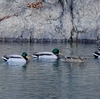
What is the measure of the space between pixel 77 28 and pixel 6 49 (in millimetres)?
9259

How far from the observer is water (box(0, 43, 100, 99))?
2236 cm

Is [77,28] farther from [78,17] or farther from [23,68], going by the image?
[23,68]

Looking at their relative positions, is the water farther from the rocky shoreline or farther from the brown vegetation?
the brown vegetation

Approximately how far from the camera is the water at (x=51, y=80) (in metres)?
22.4

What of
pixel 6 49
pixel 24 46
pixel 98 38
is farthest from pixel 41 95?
pixel 98 38

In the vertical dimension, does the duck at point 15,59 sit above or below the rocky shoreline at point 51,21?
below

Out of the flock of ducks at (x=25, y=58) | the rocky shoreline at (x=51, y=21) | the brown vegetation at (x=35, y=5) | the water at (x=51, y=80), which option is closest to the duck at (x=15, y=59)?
the flock of ducks at (x=25, y=58)

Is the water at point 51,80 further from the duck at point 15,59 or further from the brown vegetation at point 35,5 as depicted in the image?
the brown vegetation at point 35,5

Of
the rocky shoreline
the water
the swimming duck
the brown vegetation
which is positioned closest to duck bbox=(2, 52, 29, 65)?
the water

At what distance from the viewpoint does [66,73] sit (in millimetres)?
28047

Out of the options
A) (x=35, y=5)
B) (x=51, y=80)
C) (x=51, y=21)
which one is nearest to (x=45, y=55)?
(x=51, y=80)

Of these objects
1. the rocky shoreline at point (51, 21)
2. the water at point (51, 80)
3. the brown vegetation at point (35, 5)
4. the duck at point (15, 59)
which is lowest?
the water at point (51, 80)

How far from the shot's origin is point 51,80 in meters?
25.7

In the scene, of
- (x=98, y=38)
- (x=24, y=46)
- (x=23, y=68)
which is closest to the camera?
(x=23, y=68)
